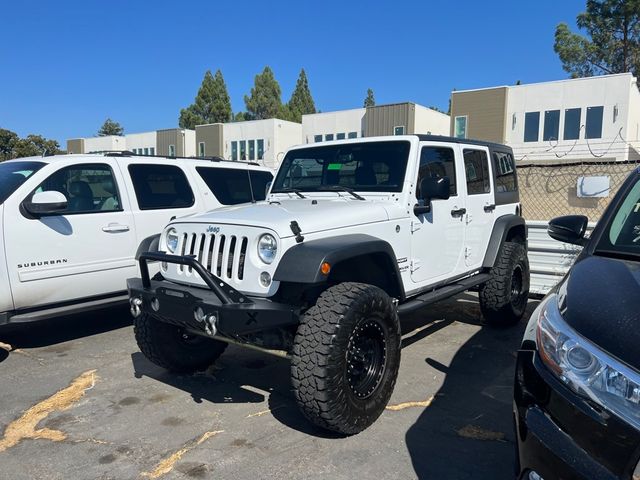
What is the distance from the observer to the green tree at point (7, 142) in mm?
23375

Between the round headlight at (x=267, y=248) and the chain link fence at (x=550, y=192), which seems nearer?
the round headlight at (x=267, y=248)

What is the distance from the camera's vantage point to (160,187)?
19.6ft

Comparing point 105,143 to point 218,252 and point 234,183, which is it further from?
point 218,252

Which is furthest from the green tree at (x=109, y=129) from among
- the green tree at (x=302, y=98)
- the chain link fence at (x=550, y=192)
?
the chain link fence at (x=550, y=192)

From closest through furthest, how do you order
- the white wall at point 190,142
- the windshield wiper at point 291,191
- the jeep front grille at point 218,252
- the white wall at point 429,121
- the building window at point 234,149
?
the jeep front grille at point 218,252 < the windshield wiper at point 291,191 < the white wall at point 429,121 < the building window at point 234,149 < the white wall at point 190,142

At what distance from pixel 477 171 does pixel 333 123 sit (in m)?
26.8

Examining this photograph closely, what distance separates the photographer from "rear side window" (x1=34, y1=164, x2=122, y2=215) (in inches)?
199

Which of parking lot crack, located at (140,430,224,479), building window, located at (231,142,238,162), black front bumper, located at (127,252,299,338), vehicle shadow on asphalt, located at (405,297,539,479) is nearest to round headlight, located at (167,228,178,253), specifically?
black front bumper, located at (127,252,299,338)

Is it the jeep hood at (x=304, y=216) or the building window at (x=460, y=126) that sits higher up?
the building window at (x=460, y=126)

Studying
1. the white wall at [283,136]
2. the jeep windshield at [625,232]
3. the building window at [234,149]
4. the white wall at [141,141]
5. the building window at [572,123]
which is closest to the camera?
the jeep windshield at [625,232]

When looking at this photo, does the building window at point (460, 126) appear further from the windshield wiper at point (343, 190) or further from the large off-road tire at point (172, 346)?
the large off-road tire at point (172, 346)

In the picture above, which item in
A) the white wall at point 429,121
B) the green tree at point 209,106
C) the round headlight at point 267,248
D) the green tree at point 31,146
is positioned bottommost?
the round headlight at point 267,248

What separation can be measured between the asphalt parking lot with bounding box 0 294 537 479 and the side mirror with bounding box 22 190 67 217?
4.57 feet

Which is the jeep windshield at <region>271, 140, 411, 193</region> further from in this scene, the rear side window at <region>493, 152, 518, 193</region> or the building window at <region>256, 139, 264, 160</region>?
the building window at <region>256, 139, 264, 160</region>
